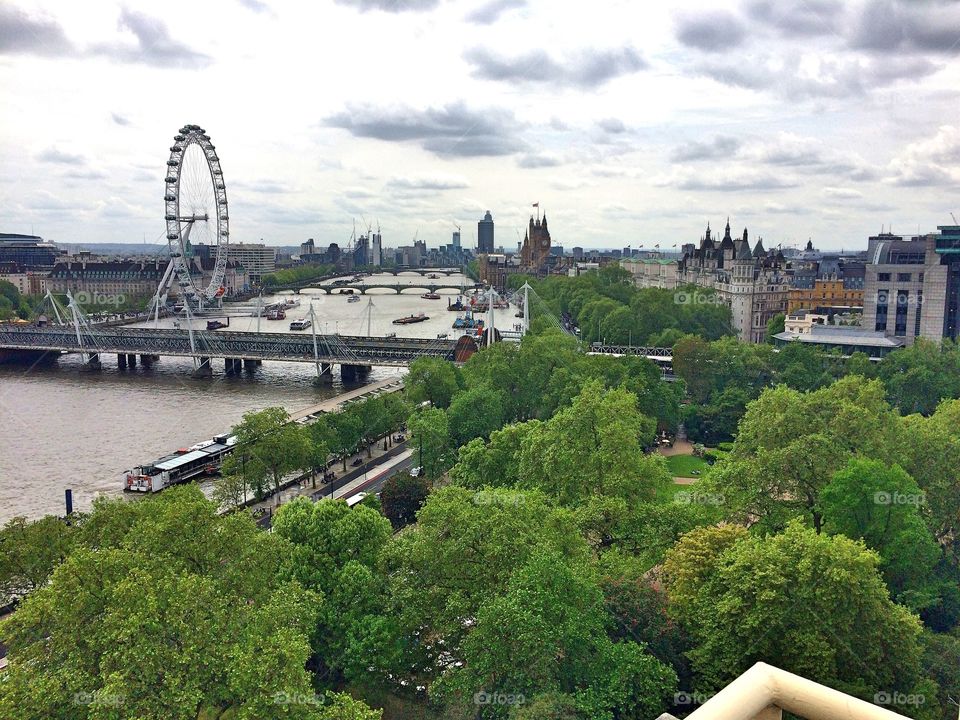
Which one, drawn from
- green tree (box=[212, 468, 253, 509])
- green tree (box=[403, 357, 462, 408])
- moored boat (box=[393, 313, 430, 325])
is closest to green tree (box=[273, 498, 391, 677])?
green tree (box=[212, 468, 253, 509])

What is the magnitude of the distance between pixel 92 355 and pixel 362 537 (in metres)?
63.4

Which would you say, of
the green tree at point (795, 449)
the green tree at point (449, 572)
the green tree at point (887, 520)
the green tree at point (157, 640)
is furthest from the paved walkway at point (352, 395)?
the green tree at point (157, 640)

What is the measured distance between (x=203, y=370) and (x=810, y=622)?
197ft

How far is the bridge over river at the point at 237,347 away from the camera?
61.1 m

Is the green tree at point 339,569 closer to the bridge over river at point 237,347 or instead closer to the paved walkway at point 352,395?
the paved walkway at point 352,395

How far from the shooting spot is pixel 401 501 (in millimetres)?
27047

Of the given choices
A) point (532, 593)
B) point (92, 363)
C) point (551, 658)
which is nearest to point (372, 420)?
point (532, 593)

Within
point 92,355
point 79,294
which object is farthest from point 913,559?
point 79,294

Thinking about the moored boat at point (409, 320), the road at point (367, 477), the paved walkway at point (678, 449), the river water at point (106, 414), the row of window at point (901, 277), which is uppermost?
the row of window at point (901, 277)

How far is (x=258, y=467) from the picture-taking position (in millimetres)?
30656

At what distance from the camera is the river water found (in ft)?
111

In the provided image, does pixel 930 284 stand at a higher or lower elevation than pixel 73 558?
higher

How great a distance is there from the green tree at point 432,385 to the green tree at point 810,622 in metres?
27.5

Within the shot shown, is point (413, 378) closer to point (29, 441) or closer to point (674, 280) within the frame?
point (29, 441)
